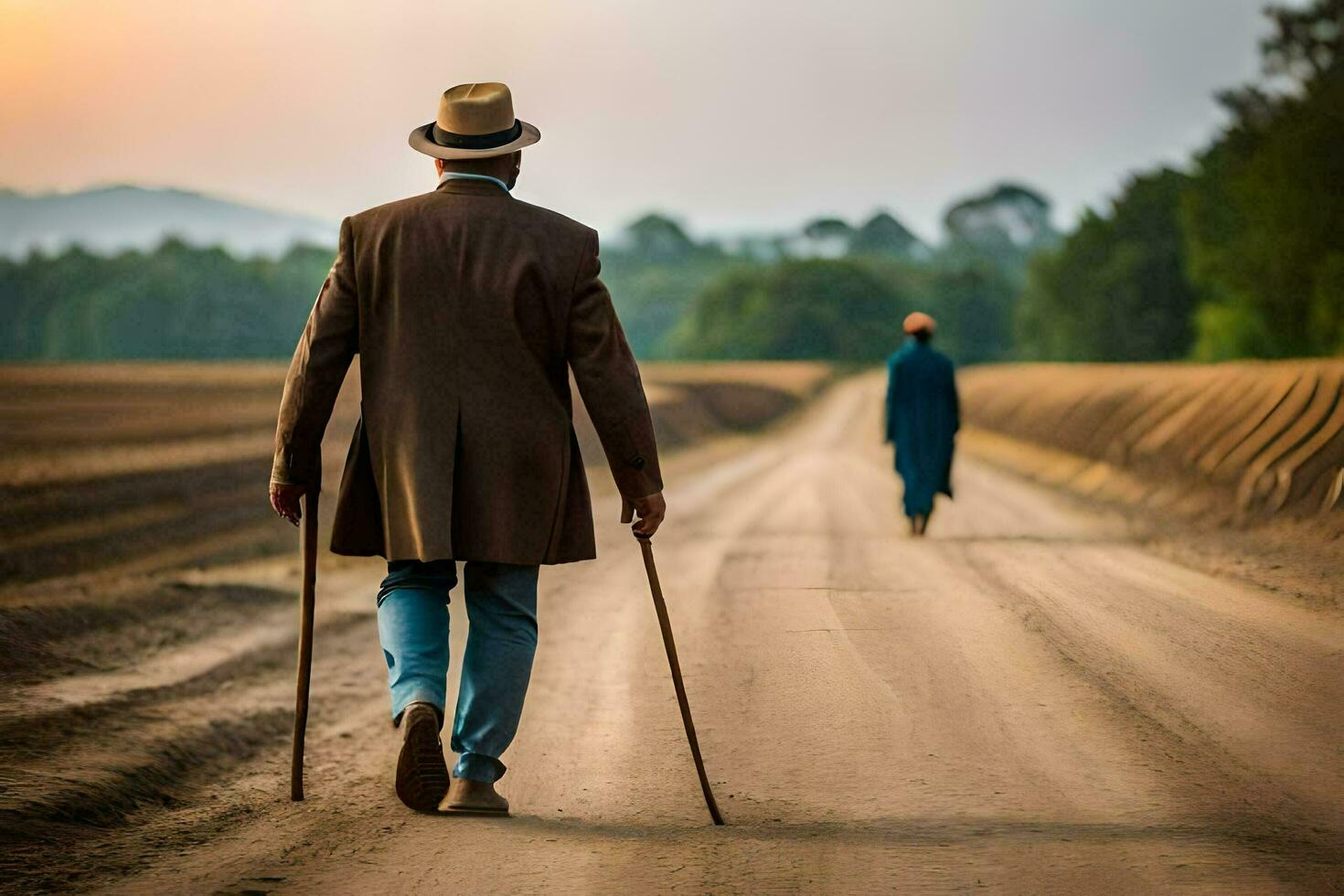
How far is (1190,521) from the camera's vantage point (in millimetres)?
12062

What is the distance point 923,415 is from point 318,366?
8.69 m

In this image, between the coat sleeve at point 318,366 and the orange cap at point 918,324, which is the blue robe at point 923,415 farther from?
the coat sleeve at point 318,366

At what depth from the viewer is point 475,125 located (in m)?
4.16

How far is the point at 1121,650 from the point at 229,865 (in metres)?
3.43

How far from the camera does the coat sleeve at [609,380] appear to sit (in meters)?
4.09

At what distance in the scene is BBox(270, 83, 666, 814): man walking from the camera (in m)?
4.06

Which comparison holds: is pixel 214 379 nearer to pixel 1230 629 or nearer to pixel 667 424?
pixel 667 424

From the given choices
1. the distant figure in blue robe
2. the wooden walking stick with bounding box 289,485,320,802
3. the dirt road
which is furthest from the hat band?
the distant figure in blue robe

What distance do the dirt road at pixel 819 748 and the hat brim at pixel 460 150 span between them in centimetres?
Result: 186

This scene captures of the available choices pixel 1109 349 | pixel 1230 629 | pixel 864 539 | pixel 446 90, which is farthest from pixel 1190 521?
pixel 1109 349

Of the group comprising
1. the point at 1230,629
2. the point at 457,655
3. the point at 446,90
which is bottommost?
the point at 457,655

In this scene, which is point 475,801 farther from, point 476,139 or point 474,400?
point 476,139

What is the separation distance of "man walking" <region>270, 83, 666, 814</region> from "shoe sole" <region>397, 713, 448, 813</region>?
0.03m

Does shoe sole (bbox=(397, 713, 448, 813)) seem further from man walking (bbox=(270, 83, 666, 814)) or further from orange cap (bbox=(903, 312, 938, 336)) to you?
orange cap (bbox=(903, 312, 938, 336))
